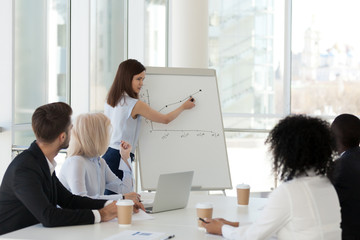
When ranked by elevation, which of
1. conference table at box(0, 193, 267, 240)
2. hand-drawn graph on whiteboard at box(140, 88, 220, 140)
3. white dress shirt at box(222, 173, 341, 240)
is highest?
hand-drawn graph on whiteboard at box(140, 88, 220, 140)

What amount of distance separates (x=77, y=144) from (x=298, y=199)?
1.34 m

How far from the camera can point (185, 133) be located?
3.94 metres

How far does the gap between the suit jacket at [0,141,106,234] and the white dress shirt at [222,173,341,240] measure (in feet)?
2.69

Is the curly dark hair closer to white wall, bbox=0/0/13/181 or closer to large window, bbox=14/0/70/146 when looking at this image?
white wall, bbox=0/0/13/181

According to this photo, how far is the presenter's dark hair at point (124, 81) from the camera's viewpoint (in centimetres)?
379

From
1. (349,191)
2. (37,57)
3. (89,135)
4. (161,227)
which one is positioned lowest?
(161,227)

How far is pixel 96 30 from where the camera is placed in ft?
19.1

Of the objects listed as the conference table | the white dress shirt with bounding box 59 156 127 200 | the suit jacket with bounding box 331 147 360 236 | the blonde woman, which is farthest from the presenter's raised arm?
the suit jacket with bounding box 331 147 360 236

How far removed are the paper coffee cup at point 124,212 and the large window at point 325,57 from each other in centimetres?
577

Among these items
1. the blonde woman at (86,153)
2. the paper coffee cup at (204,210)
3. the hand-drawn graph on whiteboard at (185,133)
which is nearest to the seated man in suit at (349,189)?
the paper coffee cup at (204,210)

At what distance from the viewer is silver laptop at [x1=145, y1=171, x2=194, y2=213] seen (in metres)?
2.74

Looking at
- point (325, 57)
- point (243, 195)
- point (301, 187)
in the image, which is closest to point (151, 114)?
point (243, 195)

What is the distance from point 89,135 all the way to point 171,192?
19.9 inches

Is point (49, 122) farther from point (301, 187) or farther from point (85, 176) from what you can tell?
point (301, 187)
